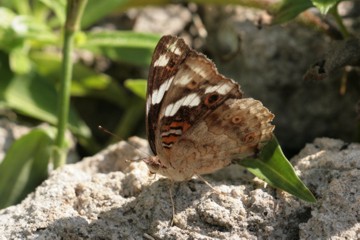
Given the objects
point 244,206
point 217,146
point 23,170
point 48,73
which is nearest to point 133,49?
point 48,73

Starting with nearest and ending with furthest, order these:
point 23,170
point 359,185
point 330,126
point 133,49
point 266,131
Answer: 1. point 359,185
2. point 266,131
3. point 23,170
4. point 330,126
5. point 133,49

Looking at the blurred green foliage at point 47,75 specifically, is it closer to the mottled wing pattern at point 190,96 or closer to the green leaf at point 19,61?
the green leaf at point 19,61

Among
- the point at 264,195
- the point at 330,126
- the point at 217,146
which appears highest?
the point at 217,146

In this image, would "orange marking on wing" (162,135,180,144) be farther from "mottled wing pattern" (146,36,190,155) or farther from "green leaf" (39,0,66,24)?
"green leaf" (39,0,66,24)

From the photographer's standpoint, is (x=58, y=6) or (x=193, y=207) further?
(x=58, y=6)

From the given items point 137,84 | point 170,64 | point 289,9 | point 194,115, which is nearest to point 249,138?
point 194,115

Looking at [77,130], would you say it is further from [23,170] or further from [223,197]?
[223,197]

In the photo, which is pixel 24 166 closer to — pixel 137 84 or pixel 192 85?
pixel 137 84
